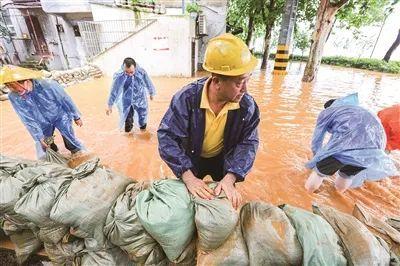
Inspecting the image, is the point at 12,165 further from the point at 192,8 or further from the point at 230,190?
the point at 192,8

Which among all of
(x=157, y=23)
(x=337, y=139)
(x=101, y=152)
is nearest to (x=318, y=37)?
(x=157, y=23)

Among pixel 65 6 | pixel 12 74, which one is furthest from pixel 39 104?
pixel 65 6

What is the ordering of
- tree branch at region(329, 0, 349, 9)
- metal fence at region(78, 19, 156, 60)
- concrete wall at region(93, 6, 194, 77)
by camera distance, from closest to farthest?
1. tree branch at region(329, 0, 349, 9)
2. concrete wall at region(93, 6, 194, 77)
3. metal fence at region(78, 19, 156, 60)

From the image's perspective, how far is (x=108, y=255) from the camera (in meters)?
1.56

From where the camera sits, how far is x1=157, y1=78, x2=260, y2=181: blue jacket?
139 cm

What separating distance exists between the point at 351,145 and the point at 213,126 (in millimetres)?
1438

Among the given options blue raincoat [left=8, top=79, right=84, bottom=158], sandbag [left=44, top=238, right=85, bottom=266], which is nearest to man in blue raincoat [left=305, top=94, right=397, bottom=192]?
sandbag [left=44, top=238, right=85, bottom=266]

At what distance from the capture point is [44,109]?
9.10 feet

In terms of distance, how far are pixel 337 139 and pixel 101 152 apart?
311 centimetres

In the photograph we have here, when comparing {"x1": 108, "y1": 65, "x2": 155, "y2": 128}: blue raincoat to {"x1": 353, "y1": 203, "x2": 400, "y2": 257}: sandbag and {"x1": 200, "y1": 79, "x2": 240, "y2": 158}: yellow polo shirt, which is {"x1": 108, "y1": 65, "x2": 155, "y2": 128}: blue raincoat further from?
{"x1": 353, "y1": 203, "x2": 400, "y2": 257}: sandbag

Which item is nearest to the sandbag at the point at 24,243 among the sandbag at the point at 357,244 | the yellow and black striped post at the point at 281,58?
the sandbag at the point at 357,244

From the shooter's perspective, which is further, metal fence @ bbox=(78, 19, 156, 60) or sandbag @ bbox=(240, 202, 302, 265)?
metal fence @ bbox=(78, 19, 156, 60)

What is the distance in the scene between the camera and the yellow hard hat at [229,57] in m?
1.16

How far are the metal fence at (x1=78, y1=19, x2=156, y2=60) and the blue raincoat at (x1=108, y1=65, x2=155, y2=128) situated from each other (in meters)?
7.24
